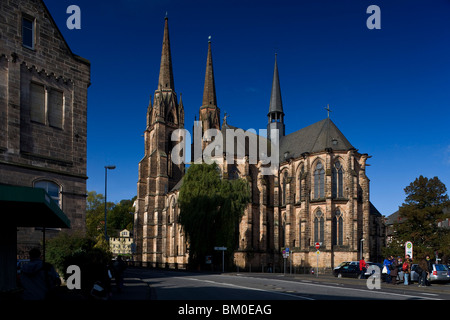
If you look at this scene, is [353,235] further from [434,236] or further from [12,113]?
[12,113]

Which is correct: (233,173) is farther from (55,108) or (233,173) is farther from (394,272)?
(55,108)

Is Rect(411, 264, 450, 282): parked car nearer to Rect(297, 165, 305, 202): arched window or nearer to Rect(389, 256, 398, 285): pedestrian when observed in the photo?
Rect(389, 256, 398, 285): pedestrian

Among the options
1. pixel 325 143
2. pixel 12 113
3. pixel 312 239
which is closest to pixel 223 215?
pixel 312 239

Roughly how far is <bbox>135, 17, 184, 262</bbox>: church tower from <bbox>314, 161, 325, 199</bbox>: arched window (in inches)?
984

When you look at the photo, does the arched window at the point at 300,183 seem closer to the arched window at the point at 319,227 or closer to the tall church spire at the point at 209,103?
the arched window at the point at 319,227

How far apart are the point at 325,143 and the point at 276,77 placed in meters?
21.6

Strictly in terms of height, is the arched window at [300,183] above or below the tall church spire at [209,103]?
below

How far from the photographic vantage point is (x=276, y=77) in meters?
69.2

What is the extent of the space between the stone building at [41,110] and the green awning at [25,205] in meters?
4.94

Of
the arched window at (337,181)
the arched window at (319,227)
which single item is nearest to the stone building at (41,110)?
the arched window at (319,227)

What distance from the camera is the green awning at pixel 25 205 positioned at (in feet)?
31.8

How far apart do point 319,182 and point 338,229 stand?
5793 millimetres

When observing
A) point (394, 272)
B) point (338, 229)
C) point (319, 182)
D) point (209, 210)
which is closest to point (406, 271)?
point (394, 272)

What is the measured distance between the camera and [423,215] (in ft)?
161
